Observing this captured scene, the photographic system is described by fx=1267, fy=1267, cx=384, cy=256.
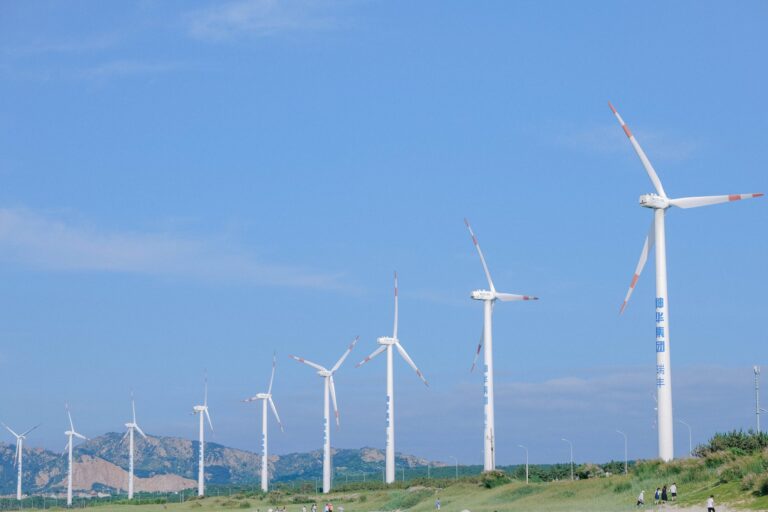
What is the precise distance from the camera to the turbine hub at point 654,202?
8056cm

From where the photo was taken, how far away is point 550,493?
87875 mm

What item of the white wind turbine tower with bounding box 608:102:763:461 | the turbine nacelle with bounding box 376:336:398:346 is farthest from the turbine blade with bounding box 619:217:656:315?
the turbine nacelle with bounding box 376:336:398:346

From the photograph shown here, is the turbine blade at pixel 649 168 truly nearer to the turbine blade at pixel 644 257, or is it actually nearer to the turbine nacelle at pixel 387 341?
the turbine blade at pixel 644 257

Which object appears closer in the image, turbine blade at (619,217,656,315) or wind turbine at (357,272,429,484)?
turbine blade at (619,217,656,315)

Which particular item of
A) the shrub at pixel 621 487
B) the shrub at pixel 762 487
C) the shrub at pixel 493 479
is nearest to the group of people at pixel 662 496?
the shrub at pixel 762 487

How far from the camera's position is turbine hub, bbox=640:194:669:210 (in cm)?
8056

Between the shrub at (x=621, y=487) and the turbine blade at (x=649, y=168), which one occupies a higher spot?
the turbine blade at (x=649, y=168)

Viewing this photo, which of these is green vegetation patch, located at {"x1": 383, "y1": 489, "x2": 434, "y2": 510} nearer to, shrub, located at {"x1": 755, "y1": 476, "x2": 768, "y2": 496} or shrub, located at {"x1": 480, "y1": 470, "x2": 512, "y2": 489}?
shrub, located at {"x1": 480, "y1": 470, "x2": 512, "y2": 489}

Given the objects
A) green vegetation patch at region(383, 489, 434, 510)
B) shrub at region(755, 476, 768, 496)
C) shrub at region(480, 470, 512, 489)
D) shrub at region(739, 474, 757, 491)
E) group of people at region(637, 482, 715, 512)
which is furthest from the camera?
green vegetation patch at region(383, 489, 434, 510)

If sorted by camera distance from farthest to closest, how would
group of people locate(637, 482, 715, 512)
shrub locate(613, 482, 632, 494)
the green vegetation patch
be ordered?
1. the green vegetation patch
2. shrub locate(613, 482, 632, 494)
3. group of people locate(637, 482, 715, 512)

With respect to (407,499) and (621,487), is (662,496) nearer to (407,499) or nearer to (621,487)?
(621,487)

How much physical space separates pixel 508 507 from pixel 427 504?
18206 mm

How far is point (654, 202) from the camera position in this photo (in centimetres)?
8056

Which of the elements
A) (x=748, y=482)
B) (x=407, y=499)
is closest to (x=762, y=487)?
(x=748, y=482)
